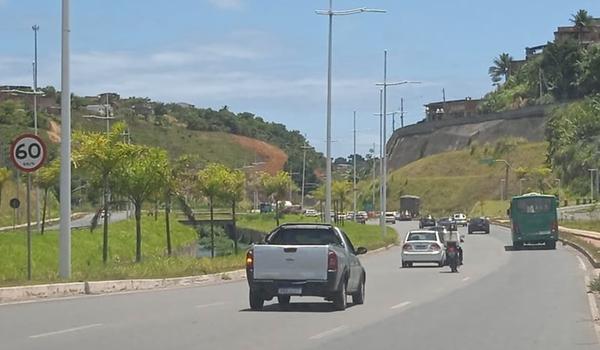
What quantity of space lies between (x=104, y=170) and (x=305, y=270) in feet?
72.2

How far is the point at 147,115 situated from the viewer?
17662 centimetres

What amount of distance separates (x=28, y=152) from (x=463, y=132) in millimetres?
161230

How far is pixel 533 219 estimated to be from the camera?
62.0 metres

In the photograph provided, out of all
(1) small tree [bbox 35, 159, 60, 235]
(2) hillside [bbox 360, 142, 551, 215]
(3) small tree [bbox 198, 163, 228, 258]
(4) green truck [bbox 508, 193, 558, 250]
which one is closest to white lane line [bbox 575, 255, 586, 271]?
(4) green truck [bbox 508, 193, 558, 250]

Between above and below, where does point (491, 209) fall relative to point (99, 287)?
above

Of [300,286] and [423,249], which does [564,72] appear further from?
[300,286]

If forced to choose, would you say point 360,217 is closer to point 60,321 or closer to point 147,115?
point 147,115

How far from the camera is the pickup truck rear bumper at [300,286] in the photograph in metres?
22.0

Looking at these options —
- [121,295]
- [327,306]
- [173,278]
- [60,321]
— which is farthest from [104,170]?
[60,321]

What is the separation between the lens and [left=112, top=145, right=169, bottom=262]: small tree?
45.2 meters

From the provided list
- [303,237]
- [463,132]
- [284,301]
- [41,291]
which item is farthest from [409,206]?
[41,291]

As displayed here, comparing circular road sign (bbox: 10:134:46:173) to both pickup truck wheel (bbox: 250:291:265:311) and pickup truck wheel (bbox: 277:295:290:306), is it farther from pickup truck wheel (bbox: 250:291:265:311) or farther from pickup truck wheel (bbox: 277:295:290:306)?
pickup truck wheel (bbox: 277:295:290:306)

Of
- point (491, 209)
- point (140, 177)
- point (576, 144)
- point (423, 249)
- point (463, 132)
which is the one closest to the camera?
point (423, 249)

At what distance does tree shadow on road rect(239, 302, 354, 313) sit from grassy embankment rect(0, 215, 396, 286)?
20.0ft
